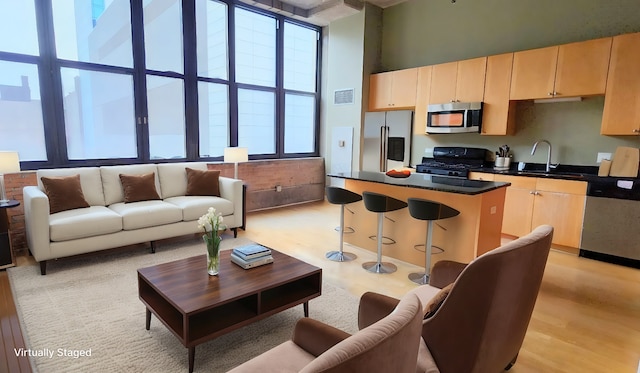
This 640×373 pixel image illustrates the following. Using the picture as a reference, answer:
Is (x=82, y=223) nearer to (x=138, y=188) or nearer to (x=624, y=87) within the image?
(x=138, y=188)

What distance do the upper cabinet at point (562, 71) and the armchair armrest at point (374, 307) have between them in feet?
13.0

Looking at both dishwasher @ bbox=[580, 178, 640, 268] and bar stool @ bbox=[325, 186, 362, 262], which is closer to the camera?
dishwasher @ bbox=[580, 178, 640, 268]

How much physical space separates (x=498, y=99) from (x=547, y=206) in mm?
1549

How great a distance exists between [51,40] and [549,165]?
20.9 feet

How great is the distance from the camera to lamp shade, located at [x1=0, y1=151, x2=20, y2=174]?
3.41 metres

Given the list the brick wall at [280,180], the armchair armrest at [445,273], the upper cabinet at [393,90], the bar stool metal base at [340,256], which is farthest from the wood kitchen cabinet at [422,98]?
the armchair armrest at [445,273]

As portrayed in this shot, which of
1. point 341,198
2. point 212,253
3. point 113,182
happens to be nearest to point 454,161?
point 341,198

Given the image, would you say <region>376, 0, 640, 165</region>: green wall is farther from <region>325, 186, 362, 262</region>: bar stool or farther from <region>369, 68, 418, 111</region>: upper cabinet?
<region>325, 186, 362, 262</region>: bar stool

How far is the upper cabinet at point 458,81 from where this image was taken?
4.92m

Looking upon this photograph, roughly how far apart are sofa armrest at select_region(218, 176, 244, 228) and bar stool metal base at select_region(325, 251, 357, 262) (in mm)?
1344

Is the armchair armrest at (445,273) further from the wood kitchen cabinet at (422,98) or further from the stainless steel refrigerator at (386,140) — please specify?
the stainless steel refrigerator at (386,140)

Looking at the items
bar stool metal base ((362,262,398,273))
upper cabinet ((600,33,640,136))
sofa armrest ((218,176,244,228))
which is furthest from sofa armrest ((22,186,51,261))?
upper cabinet ((600,33,640,136))

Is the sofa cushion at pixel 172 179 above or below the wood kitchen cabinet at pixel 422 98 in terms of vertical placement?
below

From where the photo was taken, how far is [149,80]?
5.00 meters
